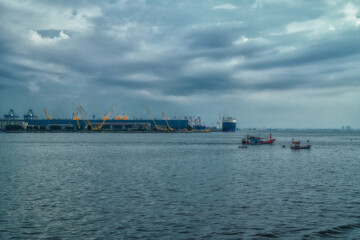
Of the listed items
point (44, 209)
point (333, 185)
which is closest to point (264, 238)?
point (44, 209)

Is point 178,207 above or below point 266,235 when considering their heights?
above

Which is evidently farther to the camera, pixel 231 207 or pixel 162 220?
pixel 231 207

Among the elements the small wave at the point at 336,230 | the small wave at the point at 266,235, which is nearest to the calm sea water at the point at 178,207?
the small wave at the point at 336,230

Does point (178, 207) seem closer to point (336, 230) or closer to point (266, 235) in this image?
point (266, 235)

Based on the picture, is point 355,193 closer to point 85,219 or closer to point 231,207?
point 231,207

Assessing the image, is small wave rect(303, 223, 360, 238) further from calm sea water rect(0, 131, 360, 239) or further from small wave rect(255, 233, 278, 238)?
small wave rect(255, 233, 278, 238)

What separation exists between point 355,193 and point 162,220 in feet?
64.2

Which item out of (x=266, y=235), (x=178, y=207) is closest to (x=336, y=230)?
(x=266, y=235)

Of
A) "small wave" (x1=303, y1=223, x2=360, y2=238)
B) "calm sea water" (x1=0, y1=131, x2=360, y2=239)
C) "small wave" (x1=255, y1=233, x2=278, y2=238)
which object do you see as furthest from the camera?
"calm sea water" (x1=0, y1=131, x2=360, y2=239)

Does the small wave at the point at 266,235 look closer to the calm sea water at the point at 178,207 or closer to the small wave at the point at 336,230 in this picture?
the calm sea water at the point at 178,207

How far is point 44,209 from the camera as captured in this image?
2452cm

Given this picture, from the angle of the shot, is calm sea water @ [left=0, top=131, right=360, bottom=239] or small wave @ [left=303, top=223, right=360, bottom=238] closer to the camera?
small wave @ [left=303, top=223, right=360, bottom=238]

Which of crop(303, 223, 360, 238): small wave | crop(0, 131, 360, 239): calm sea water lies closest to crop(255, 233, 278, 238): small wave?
crop(0, 131, 360, 239): calm sea water

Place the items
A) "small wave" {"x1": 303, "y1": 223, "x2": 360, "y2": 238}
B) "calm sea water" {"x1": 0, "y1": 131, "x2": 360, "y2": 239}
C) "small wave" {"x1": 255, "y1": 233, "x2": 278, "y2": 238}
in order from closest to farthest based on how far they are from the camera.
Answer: "small wave" {"x1": 255, "y1": 233, "x2": 278, "y2": 238} < "small wave" {"x1": 303, "y1": 223, "x2": 360, "y2": 238} < "calm sea water" {"x1": 0, "y1": 131, "x2": 360, "y2": 239}
